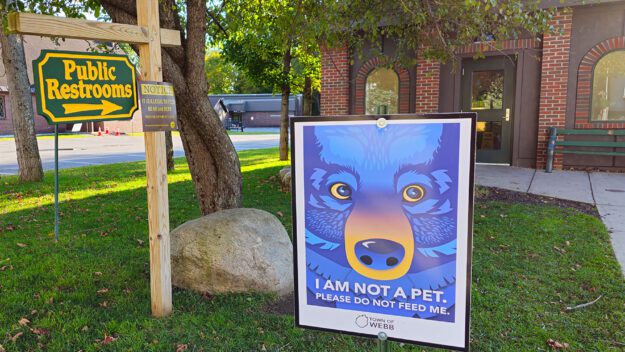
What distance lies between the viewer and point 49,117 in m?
2.96

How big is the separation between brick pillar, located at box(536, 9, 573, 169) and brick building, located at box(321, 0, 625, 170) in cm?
2

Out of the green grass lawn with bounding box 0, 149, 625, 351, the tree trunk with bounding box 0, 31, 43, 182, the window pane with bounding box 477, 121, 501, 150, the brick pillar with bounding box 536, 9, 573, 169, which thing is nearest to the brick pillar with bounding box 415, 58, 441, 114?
the window pane with bounding box 477, 121, 501, 150

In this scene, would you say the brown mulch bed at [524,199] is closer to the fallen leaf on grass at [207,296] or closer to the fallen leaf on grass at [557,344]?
the fallen leaf on grass at [557,344]

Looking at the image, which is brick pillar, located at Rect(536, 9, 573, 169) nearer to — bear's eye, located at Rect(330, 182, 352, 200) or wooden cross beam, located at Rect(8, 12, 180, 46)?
wooden cross beam, located at Rect(8, 12, 180, 46)

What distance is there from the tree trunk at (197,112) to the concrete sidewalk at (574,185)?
A: 439 centimetres

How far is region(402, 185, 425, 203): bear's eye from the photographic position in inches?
82.4

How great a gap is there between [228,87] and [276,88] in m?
50.4

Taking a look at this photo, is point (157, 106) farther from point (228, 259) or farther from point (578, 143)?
point (578, 143)

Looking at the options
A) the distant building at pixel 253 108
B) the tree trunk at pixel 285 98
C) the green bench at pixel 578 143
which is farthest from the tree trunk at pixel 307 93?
the distant building at pixel 253 108

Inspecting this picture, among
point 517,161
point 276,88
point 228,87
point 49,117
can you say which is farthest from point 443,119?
point 228,87

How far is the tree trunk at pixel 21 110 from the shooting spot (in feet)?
32.6

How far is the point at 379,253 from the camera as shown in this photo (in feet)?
7.15

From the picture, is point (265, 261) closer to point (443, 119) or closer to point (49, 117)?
point (49, 117)

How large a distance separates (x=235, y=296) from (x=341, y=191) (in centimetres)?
210
